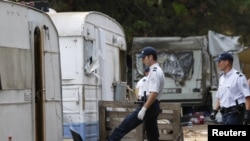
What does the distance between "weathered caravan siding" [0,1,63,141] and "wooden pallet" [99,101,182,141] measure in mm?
2249

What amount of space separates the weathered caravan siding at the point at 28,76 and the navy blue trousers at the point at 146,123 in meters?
0.96

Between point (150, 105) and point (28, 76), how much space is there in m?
2.12

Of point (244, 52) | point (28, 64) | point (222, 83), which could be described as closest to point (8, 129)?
point (28, 64)

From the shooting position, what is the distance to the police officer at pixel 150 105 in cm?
978

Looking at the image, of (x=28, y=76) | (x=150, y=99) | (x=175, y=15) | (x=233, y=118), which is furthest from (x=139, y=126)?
(x=175, y=15)

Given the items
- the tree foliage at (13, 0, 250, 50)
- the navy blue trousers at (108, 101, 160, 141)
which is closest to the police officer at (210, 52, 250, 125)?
the navy blue trousers at (108, 101, 160, 141)

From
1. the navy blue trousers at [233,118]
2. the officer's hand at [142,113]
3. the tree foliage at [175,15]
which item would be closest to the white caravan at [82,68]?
the officer's hand at [142,113]

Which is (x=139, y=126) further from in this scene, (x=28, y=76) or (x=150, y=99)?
(x=28, y=76)

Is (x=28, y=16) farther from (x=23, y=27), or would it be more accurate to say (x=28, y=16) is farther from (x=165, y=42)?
(x=165, y=42)

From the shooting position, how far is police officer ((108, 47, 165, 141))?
9.78 m

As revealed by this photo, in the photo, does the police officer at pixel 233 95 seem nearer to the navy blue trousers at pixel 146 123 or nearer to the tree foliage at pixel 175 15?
the navy blue trousers at pixel 146 123

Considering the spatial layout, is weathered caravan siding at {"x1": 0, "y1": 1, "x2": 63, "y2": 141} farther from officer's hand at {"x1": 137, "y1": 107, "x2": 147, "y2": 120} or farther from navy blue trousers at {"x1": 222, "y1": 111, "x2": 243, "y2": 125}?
navy blue trousers at {"x1": 222, "y1": 111, "x2": 243, "y2": 125}

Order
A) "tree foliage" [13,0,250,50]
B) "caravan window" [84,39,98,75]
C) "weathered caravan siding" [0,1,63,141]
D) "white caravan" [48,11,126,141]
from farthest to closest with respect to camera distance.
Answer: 1. "tree foliage" [13,0,250,50]
2. "caravan window" [84,39,98,75]
3. "white caravan" [48,11,126,141]
4. "weathered caravan siding" [0,1,63,141]

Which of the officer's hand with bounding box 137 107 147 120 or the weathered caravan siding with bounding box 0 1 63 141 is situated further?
the officer's hand with bounding box 137 107 147 120
